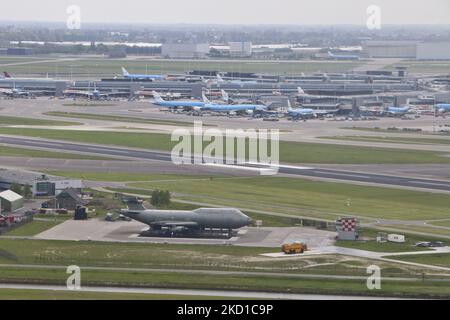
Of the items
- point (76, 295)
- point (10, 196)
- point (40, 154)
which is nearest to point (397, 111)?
point (40, 154)

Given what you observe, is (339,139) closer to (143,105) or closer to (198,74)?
(143,105)

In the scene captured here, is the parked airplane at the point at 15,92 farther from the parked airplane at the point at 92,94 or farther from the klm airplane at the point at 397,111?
the klm airplane at the point at 397,111

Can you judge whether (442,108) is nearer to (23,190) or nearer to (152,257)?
(23,190)

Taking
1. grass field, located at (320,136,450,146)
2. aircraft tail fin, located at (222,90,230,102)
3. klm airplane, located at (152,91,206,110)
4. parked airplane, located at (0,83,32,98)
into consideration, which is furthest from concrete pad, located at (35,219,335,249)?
parked airplane, located at (0,83,32,98)

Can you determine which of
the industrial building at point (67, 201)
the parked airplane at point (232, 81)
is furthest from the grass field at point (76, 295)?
the parked airplane at point (232, 81)

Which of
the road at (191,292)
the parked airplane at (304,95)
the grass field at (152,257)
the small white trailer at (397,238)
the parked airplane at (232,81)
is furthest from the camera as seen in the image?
the parked airplane at (232,81)

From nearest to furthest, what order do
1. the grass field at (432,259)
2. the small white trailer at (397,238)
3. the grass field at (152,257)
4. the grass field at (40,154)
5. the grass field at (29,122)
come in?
the grass field at (152,257) < the grass field at (432,259) < the small white trailer at (397,238) < the grass field at (40,154) < the grass field at (29,122)
